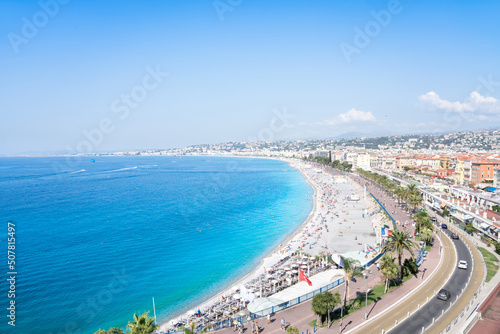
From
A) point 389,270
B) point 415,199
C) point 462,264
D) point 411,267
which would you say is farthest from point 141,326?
point 415,199

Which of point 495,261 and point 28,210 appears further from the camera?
point 28,210

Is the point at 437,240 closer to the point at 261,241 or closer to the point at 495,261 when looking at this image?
the point at 495,261

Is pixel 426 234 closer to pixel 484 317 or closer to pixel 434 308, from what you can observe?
pixel 434 308

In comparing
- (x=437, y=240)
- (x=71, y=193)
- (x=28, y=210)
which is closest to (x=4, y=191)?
(x=71, y=193)

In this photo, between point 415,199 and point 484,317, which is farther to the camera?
point 415,199

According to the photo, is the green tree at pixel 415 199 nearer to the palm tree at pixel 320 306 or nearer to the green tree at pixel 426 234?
the green tree at pixel 426 234

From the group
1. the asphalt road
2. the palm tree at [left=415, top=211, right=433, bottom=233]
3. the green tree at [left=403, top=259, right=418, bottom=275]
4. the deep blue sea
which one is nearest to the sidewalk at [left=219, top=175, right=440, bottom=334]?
the green tree at [left=403, top=259, right=418, bottom=275]

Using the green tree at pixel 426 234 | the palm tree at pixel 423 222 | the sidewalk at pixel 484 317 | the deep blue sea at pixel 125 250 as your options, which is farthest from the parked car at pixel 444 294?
the deep blue sea at pixel 125 250
